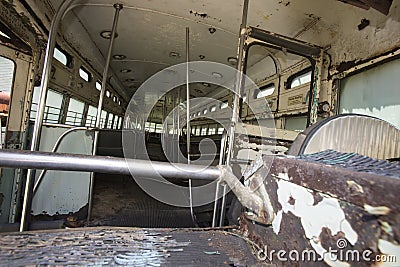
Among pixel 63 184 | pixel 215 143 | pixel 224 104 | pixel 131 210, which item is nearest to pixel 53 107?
pixel 63 184

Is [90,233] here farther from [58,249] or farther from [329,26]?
[329,26]

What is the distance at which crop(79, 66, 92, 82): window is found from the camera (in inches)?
170

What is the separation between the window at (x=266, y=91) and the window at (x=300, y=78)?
47 centimetres

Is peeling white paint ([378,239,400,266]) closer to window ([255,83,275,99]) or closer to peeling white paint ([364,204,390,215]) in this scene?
peeling white paint ([364,204,390,215])

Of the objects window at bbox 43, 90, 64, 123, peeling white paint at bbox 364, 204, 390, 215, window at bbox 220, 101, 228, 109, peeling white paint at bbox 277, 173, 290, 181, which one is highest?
window at bbox 220, 101, 228, 109

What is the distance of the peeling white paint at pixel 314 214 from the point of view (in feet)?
1.47

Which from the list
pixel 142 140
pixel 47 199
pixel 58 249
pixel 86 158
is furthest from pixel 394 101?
pixel 142 140

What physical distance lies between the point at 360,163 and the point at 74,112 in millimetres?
4655

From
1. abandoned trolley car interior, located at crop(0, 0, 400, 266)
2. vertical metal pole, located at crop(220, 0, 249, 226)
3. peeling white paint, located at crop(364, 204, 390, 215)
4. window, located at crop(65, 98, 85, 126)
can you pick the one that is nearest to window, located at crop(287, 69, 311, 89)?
abandoned trolley car interior, located at crop(0, 0, 400, 266)

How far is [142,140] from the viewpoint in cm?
575

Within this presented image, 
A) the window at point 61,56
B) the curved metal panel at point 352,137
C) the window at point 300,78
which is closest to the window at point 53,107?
the window at point 61,56

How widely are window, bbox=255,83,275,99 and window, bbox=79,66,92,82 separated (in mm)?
3190

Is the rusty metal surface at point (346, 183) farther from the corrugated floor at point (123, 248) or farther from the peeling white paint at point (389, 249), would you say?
the corrugated floor at point (123, 248)

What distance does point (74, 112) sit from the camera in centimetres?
435
